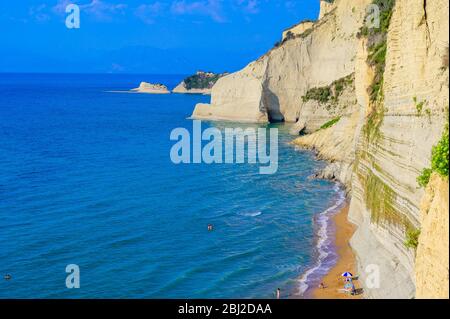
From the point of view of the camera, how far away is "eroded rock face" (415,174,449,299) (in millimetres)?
10805

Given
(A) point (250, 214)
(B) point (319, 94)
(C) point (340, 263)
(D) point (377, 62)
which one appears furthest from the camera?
(B) point (319, 94)

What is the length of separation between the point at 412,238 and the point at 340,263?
26.4ft

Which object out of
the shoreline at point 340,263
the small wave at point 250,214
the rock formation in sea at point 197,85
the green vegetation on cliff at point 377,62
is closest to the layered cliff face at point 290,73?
the green vegetation on cliff at point 377,62

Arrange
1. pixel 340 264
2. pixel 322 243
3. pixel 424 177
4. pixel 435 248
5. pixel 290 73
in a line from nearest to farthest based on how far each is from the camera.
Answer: pixel 435 248 → pixel 424 177 → pixel 340 264 → pixel 322 243 → pixel 290 73

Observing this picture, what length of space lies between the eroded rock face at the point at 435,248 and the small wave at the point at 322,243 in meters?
9.81

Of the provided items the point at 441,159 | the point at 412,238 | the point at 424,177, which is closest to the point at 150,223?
the point at 412,238

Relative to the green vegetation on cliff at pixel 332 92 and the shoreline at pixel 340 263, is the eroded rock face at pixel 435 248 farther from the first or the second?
the green vegetation on cliff at pixel 332 92

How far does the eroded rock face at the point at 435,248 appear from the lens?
10.8 metres

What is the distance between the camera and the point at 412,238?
54.9 feet

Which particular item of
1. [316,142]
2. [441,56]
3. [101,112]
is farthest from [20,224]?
[101,112]

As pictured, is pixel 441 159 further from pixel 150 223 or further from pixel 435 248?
pixel 150 223

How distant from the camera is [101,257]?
24.7 meters

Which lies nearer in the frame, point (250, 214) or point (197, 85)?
point (250, 214)
